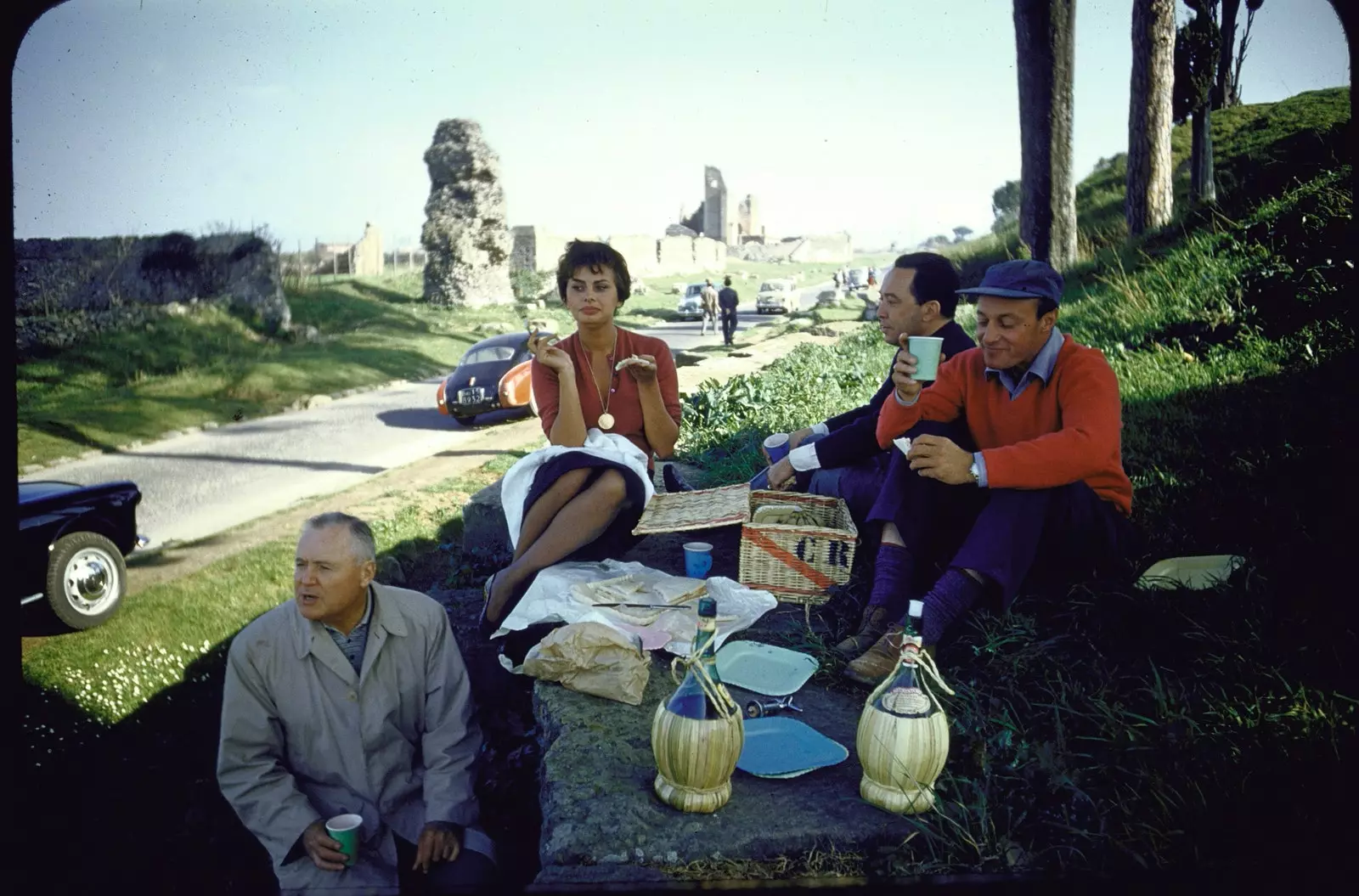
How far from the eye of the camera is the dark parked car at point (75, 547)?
379 centimetres

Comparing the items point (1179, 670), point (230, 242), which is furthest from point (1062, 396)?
point (230, 242)

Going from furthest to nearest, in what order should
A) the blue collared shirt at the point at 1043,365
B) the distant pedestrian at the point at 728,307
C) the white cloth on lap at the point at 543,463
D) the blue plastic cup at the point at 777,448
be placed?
1. the distant pedestrian at the point at 728,307
2. the blue plastic cup at the point at 777,448
3. the white cloth on lap at the point at 543,463
4. the blue collared shirt at the point at 1043,365

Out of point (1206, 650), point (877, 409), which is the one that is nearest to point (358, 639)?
point (877, 409)

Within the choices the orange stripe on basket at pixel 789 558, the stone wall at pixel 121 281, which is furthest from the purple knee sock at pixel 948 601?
the stone wall at pixel 121 281

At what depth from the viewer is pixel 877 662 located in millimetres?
2938

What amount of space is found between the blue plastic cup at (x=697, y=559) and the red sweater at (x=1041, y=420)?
93 centimetres

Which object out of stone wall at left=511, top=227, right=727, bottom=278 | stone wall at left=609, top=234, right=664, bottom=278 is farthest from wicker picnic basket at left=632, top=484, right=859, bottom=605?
stone wall at left=609, top=234, right=664, bottom=278

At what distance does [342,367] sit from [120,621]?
29.1 ft

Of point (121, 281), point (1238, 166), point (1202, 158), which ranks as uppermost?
point (1202, 158)

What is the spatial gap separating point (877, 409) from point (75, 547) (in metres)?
3.68

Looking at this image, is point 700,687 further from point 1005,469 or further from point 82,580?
point 82,580

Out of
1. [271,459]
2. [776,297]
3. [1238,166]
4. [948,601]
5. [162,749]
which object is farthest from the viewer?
[776,297]

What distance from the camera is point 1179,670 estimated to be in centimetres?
275

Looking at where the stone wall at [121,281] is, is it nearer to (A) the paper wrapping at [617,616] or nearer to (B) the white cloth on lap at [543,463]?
(B) the white cloth on lap at [543,463]
